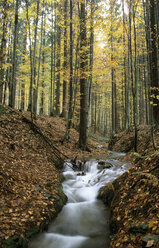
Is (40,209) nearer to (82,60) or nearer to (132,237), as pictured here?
(132,237)

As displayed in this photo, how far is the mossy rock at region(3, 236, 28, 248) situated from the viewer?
317 centimetres

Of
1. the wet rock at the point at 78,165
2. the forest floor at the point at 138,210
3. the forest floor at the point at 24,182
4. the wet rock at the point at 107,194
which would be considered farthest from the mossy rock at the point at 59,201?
the wet rock at the point at 78,165

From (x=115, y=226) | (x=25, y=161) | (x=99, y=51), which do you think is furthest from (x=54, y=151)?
(x=99, y=51)

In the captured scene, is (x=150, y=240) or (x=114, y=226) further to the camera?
(x=114, y=226)

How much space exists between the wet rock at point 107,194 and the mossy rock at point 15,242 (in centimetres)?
289

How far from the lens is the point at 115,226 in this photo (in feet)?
12.9

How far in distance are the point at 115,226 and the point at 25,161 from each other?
4.07 metres

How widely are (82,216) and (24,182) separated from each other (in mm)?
2128

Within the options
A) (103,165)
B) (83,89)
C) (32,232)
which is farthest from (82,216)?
(83,89)

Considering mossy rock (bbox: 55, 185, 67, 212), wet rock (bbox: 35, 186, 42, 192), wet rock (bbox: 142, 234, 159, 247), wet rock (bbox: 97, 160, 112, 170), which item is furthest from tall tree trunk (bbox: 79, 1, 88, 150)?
wet rock (bbox: 142, 234, 159, 247)

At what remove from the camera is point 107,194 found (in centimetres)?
A: 575

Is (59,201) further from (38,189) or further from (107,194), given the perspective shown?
(107,194)

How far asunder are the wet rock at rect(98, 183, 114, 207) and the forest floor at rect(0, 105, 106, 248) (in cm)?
139

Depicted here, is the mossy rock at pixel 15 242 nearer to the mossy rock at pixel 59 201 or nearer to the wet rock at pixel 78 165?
the mossy rock at pixel 59 201
